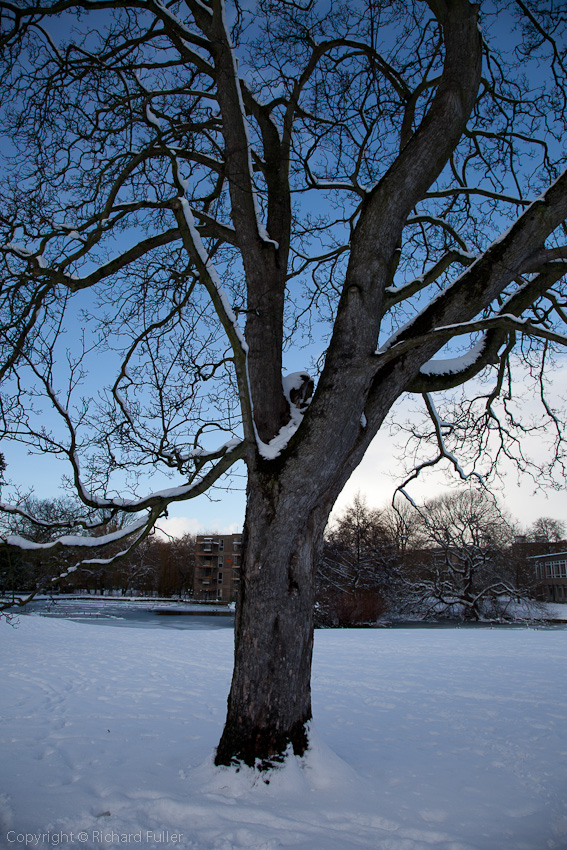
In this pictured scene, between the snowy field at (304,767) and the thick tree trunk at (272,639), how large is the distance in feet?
0.61

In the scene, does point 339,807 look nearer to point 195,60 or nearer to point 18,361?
point 18,361

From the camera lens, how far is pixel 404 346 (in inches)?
133

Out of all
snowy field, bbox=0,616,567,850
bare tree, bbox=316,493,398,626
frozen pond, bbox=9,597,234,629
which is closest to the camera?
snowy field, bbox=0,616,567,850

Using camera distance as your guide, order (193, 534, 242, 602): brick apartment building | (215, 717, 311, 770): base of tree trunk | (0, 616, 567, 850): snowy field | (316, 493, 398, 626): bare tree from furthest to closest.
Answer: (193, 534, 242, 602): brick apartment building, (316, 493, 398, 626): bare tree, (215, 717, 311, 770): base of tree trunk, (0, 616, 567, 850): snowy field

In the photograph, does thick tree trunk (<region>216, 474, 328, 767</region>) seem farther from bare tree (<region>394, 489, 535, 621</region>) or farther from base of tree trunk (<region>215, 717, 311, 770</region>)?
bare tree (<region>394, 489, 535, 621</region>)

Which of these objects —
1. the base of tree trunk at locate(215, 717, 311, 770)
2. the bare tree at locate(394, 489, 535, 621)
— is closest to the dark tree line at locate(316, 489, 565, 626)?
the bare tree at locate(394, 489, 535, 621)

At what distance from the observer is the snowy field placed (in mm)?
2510

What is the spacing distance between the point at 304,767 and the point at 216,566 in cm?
7380

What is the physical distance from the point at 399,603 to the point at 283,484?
27.5m

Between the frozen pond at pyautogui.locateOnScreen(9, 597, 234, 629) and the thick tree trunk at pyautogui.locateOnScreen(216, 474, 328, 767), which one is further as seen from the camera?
the frozen pond at pyautogui.locateOnScreen(9, 597, 234, 629)

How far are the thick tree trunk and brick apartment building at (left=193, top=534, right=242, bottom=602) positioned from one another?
6936 centimetres

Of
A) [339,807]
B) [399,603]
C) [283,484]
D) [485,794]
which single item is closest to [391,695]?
[485,794]

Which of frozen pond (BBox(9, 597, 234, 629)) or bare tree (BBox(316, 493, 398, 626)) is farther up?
bare tree (BBox(316, 493, 398, 626))

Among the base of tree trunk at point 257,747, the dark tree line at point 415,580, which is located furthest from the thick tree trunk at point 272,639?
the dark tree line at point 415,580
